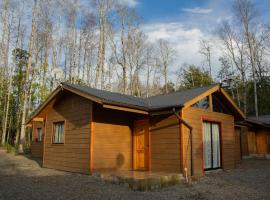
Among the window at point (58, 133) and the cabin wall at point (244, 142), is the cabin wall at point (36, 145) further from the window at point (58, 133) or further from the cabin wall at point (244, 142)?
the cabin wall at point (244, 142)

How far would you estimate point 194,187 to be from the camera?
290 inches

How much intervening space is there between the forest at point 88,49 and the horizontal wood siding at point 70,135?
10532 mm

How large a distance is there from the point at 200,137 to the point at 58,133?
19.8 ft

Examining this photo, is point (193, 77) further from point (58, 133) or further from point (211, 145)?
point (58, 133)

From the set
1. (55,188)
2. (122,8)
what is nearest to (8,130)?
(122,8)

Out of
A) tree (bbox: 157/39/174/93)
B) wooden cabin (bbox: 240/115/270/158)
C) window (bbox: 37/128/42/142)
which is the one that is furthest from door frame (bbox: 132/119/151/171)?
tree (bbox: 157/39/174/93)

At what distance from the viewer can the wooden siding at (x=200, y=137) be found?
8859mm

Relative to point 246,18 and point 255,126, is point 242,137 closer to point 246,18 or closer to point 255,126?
point 255,126

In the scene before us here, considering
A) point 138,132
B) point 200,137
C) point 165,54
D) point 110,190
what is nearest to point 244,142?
point 200,137

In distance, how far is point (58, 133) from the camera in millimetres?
11266

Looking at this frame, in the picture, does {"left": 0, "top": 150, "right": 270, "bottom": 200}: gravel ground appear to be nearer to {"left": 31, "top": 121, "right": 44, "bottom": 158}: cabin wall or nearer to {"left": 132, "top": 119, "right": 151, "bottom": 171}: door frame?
{"left": 132, "top": 119, "right": 151, "bottom": 171}: door frame

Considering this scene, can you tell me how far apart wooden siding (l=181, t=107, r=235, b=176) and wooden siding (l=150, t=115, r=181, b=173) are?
10.9 inches

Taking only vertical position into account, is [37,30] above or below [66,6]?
below

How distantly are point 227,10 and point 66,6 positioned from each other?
1624 centimetres
